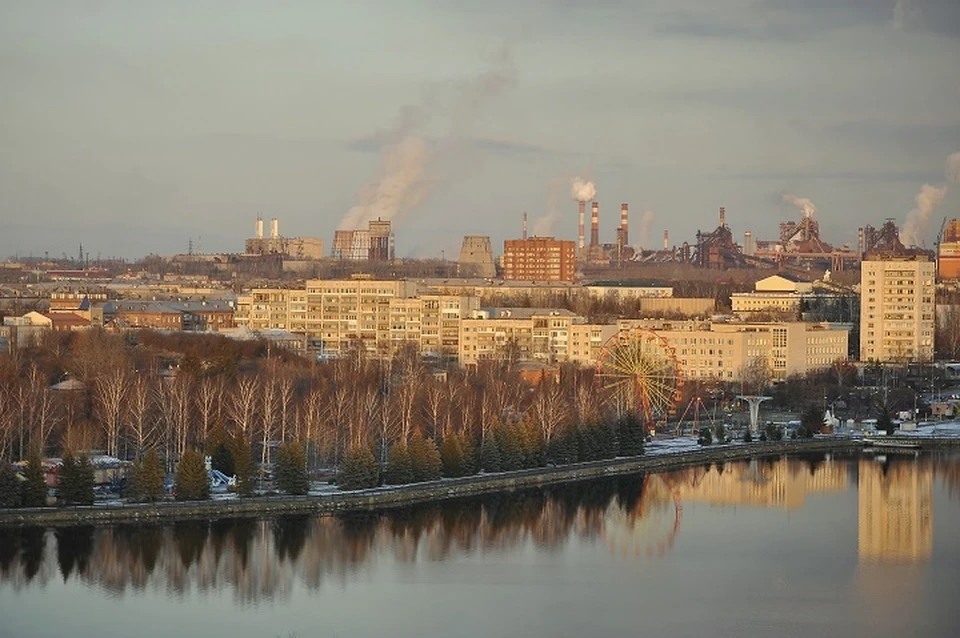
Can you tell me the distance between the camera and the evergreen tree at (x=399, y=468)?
43.9 feet

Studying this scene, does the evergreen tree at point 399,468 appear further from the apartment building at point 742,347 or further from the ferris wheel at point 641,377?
the apartment building at point 742,347

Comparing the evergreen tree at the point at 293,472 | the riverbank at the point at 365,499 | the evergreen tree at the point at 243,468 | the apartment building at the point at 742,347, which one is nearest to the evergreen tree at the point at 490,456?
the riverbank at the point at 365,499

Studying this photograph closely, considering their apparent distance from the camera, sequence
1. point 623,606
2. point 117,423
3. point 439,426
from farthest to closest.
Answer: point 439,426
point 117,423
point 623,606

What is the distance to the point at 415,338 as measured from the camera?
85.2 ft

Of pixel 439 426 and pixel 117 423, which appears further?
pixel 439 426

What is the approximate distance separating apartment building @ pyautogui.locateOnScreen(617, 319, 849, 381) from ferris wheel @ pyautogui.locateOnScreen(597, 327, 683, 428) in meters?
3.62

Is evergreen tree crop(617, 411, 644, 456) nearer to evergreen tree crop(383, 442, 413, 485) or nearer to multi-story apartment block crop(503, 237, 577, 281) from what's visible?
evergreen tree crop(383, 442, 413, 485)

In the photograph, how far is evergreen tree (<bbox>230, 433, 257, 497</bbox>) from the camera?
496 inches

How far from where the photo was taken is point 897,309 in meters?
25.3

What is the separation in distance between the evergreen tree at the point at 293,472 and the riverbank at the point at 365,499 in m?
0.10

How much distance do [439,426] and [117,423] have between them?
2643 mm

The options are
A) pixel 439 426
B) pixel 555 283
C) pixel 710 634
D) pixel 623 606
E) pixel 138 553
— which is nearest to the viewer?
pixel 710 634

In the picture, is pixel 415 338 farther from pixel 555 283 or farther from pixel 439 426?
pixel 555 283

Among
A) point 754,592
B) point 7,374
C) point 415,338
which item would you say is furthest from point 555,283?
point 754,592
